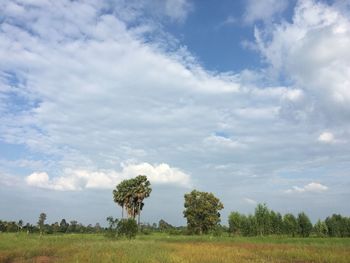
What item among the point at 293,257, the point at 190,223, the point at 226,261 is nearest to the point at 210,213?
the point at 190,223

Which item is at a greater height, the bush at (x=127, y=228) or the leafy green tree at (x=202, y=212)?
the leafy green tree at (x=202, y=212)

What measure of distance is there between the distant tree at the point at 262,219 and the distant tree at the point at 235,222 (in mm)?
5736

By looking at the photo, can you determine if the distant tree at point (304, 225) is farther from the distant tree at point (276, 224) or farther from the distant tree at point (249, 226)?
the distant tree at point (249, 226)

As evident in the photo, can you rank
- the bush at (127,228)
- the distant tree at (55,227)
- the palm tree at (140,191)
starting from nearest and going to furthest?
the bush at (127,228) → the palm tree at (140,191) → the distant tree at (55,227)

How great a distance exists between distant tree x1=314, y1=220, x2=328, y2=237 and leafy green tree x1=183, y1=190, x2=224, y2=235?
22.5 meters

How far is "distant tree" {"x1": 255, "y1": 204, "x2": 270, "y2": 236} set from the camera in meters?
78.9

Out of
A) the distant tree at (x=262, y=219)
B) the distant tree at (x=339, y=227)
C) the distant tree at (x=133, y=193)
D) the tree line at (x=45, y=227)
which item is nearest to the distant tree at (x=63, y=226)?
the tree line at (x=45, y=227)

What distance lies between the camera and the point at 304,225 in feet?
269

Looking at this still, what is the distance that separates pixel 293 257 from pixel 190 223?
6048 cm

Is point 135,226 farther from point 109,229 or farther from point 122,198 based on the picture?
point 122,198

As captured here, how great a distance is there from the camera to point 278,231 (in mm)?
81000

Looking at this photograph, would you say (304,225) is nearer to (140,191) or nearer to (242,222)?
(242,222)

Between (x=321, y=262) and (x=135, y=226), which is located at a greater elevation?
(x=135, y=226)

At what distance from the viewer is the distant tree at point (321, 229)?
84.9 meters
